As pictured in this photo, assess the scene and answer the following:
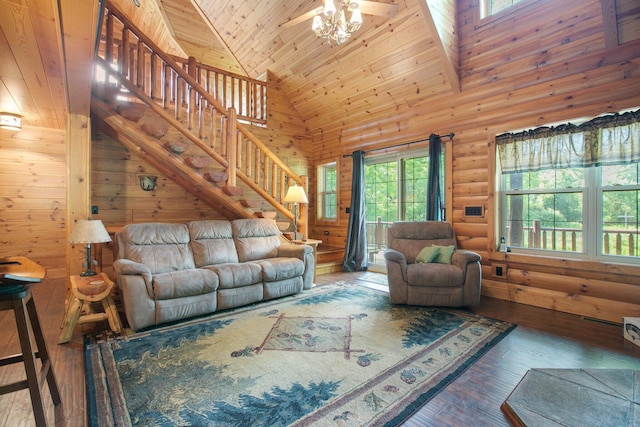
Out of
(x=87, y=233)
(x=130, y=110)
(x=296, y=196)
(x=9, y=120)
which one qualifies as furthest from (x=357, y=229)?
(x=9, y=120)

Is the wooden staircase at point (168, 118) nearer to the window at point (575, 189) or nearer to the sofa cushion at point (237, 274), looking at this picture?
the sofa cushion at point (237, 274)

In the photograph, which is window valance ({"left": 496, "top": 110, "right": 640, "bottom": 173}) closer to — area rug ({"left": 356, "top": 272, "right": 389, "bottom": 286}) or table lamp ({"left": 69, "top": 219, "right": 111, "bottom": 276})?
area rug ({"left": 356, "top": 272, "right": 389, "bottom": 286})

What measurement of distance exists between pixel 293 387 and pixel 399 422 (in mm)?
671

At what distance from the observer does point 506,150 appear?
12.8 ft

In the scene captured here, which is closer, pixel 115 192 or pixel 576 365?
pixel 576 365

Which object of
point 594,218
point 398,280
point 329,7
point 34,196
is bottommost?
point 398,280

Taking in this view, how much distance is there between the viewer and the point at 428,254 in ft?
12.7

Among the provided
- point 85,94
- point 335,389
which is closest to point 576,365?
point 335,389

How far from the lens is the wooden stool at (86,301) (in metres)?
2.56

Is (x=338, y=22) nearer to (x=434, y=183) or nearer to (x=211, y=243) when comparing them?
(x=434, y=183)

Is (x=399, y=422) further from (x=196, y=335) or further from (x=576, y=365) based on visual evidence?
(x=196, y=335)

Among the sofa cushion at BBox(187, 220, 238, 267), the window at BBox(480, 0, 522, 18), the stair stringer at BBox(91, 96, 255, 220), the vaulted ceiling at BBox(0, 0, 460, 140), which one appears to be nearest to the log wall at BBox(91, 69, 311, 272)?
the stair stringer at BBox(91, 96, 255, 220)

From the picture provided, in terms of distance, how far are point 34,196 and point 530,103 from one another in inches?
268

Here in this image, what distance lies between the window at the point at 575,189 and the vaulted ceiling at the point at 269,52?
140 cm
